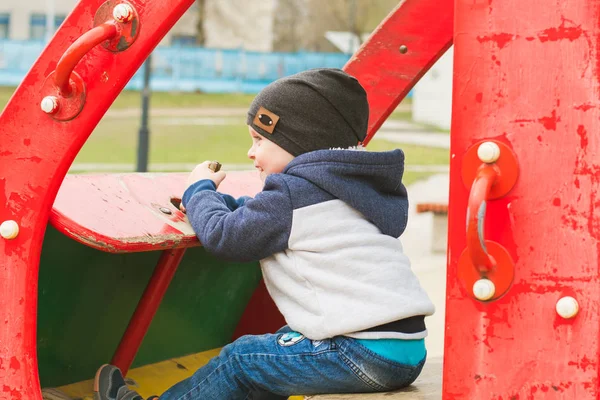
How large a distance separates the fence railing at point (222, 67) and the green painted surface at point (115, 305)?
1059 inches

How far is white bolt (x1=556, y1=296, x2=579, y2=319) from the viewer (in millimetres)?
1208

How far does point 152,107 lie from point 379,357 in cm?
2420

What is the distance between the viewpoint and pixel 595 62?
120 cm

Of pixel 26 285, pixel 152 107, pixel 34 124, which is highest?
pixel 152 107

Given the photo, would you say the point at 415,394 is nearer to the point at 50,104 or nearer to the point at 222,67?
the point at 50,104

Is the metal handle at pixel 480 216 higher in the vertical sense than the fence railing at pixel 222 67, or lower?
lower

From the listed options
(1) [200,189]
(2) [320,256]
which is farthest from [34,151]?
(2) [320,256]

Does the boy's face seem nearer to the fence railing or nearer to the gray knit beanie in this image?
the gray knit beanie

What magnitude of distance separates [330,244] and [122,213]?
18.1 inches

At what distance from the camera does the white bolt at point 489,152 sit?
124 centimetres

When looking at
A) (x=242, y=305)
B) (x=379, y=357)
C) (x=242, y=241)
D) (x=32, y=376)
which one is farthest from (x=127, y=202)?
(x=242, y=305)

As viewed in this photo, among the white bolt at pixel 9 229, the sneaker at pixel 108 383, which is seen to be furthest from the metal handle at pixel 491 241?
the sneaker at pixel 108 383

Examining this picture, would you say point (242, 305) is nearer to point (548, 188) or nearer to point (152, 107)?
point (548, 188)

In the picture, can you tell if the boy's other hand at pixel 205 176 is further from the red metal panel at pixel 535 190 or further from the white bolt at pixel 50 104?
the red metal panel at pixel 535 190
